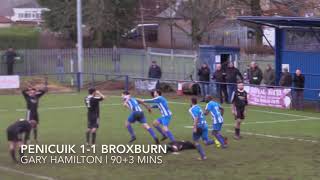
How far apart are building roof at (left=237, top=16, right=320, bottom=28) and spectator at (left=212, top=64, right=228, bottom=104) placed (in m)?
2.57

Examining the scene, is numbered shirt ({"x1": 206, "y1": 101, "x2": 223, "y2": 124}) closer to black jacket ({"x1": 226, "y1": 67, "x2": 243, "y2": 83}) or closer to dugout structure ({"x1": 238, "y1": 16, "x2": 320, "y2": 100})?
dugout structure ({"x1": 238, "y1": 16, "x2": 320, "y2": 100})

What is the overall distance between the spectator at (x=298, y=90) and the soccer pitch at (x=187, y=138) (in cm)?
90

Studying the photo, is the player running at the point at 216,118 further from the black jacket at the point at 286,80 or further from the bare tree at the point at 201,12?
the bare tree at the point at 201,12

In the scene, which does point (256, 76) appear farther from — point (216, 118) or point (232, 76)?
point (216, 118)

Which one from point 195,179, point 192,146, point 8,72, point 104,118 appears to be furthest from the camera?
point 8,72

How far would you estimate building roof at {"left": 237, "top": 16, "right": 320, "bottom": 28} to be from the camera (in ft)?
104

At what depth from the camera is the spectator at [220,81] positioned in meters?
33.6

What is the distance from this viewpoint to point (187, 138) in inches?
894

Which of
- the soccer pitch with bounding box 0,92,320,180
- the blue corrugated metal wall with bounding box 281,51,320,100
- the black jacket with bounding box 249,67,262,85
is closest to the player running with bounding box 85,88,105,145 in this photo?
the soccer pitch with bounding box 0,92,320,180

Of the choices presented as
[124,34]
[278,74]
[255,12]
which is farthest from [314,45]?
[124,34]

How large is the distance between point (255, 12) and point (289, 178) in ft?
107

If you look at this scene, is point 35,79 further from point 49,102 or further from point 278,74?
point 278,74

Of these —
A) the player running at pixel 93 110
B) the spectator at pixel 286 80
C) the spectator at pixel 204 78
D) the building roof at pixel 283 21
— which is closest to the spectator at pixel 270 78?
the spectator at pixel 286 80

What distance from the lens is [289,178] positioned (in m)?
16.0
